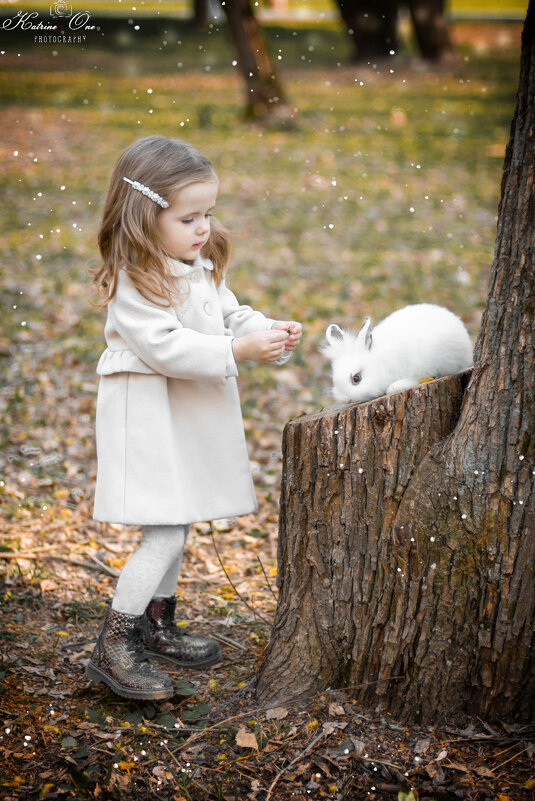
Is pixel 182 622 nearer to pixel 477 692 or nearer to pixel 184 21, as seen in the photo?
pixel 477 692

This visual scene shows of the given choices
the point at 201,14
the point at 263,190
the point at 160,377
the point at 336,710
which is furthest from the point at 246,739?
the point at 201,14

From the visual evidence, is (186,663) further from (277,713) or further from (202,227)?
(202,227)

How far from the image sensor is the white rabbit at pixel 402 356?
2602 mm

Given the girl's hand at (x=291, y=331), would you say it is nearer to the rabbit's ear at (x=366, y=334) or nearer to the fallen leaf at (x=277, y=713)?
the rabbit's ear at (x=366, y=334)

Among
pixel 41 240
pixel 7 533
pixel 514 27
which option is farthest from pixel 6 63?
pixel 7 533

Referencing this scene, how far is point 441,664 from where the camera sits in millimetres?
2398

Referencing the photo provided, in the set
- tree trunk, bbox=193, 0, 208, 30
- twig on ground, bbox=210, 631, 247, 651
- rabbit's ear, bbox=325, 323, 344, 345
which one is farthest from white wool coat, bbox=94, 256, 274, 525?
tree trunk, bbox=193, 0, 208, 30

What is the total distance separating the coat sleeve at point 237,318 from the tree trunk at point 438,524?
552mm

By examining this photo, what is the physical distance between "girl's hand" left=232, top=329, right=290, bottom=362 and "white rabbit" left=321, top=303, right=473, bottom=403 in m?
0.25

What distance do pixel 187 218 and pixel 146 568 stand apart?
124 cm

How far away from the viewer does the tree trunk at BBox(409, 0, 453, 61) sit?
1712 cm

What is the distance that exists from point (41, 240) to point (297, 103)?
807 centimetres

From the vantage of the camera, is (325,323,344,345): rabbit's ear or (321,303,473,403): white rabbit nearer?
(321,303,473,403): white rabbit

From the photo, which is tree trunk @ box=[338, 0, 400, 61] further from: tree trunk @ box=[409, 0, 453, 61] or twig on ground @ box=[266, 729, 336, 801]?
twig on ground @ box=[266, 729, 336, 801]
